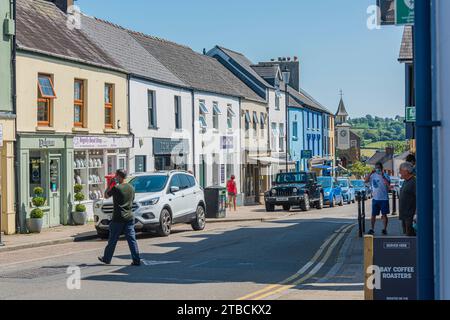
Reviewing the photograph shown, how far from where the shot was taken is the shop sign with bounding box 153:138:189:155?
107 feet

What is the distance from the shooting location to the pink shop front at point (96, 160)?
26.1 metres

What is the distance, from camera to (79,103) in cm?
2631

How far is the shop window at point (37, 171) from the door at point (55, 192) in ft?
1.57

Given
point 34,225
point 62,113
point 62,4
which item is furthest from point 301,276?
point 62,4

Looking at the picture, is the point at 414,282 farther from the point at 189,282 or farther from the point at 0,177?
the point at 0,177

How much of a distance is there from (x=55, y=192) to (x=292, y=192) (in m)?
15.1

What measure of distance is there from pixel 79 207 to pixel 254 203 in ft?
78.2

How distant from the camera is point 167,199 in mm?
20797

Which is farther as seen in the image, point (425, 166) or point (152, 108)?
point (152, 108)

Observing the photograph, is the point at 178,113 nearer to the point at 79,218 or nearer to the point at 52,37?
the point at 52,37

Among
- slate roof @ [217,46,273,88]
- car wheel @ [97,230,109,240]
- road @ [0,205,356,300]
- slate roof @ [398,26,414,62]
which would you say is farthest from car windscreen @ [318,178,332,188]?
car wheel @ [97,230,109,240]

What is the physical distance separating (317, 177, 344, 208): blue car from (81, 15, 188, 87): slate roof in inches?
487

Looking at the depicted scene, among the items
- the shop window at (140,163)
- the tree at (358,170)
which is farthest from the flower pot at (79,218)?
the tree at (358,170)
